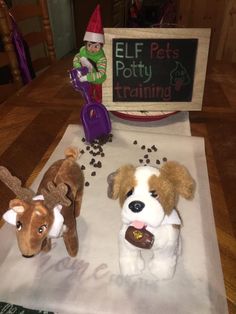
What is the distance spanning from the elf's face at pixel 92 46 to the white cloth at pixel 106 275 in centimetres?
56

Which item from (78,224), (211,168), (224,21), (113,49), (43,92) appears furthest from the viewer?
(224,21)

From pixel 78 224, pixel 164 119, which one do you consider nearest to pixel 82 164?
pixel 78 224

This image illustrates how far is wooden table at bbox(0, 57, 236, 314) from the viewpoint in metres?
0.73

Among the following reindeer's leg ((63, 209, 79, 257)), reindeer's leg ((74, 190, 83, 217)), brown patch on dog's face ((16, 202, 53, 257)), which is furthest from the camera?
reindeer's leg ((74, 190, 83, 217))

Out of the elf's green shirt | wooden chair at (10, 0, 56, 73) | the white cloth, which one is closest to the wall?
wooden chair at (10, 0, 56, 73)

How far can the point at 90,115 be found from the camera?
105 centimetres

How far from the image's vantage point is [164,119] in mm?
1215

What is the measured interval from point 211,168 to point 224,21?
257cm

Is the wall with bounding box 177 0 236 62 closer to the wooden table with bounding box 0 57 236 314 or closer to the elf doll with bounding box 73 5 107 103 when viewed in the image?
the wooden table with bounding box 0 57 236 314

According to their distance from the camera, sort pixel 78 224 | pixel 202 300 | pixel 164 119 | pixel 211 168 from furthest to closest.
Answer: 1. pixel 164 119
2. pixel 211 168
3. pixel 78 224
4. pixel 202 300

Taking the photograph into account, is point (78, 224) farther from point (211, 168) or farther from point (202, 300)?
Answer: point (211, 168)

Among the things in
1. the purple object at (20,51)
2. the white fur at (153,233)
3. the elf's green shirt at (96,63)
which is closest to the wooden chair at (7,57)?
the purple object at (20,51)

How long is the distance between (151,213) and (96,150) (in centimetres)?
57

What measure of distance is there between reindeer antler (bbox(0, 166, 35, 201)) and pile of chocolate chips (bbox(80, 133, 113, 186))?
0.38m
